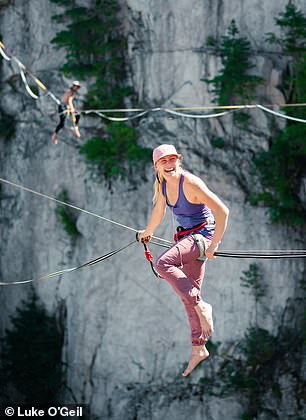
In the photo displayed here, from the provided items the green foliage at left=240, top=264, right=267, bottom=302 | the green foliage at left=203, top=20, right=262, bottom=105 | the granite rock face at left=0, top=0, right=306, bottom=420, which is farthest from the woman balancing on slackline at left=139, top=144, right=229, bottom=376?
the green foliage at left=240, top=264, right=267, bottom=302

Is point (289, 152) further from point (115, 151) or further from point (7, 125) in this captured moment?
point (7, 125)

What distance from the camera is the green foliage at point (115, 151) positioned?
16875 millimetres

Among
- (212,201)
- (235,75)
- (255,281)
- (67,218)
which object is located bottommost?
(255,281)

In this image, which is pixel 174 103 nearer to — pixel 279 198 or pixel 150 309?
pixel 279 198

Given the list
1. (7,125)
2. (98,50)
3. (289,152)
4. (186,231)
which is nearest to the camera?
(186,231)

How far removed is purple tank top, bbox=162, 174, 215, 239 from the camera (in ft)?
23.2

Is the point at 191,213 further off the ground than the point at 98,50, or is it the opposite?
the point at 98,50

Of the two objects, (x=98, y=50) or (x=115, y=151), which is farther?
(x=98, y=50)

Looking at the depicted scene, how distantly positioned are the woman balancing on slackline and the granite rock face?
348 inches

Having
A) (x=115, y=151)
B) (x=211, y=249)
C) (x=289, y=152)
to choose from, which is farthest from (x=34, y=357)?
(x=211, y=249)

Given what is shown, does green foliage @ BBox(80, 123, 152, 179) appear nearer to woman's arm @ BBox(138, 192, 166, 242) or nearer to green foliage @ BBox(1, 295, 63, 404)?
green foliage @ BBox(1, 295, 63, 404)

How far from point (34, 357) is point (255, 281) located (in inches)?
213

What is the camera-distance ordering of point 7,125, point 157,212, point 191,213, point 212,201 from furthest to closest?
1. point 7,125
2. point 157,212
3. point 191,213
4. point 212,201

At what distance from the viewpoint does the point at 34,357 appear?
18484 millimetres
